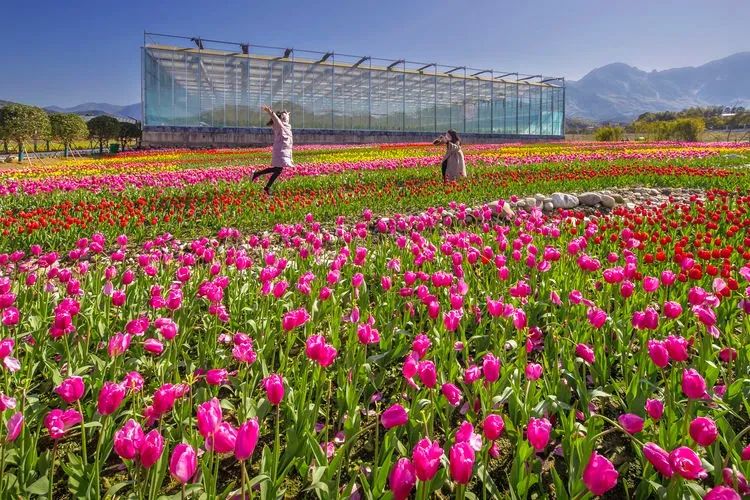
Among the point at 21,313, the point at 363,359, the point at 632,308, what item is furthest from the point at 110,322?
the point at 632,308

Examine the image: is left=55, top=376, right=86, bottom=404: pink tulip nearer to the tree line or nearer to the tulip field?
the tulip field

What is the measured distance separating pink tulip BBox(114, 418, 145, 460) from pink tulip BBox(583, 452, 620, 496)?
1.12 m

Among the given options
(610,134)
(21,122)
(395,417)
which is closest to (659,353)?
(395,417)

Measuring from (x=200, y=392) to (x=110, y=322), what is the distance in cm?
135

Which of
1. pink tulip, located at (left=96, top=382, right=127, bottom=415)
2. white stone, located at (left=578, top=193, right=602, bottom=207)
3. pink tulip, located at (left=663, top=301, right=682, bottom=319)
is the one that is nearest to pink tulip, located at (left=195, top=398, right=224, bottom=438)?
pink tulip, located at (left=96, top=382, right=127, bottom=415)

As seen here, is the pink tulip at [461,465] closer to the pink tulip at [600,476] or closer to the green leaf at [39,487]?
the pink tulip at [600,476]

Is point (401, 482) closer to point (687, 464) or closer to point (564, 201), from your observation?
point (687, 464)

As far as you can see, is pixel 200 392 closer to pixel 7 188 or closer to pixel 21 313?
pixel 21 313

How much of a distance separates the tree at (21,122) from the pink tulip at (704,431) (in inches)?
1637

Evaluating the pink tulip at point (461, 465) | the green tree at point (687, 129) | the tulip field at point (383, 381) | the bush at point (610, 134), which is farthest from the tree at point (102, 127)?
the green tree at point (687, 129)

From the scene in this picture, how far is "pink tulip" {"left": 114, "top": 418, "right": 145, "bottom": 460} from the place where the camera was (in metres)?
1.29

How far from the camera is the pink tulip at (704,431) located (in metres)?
1.34

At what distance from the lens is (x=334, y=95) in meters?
43.9


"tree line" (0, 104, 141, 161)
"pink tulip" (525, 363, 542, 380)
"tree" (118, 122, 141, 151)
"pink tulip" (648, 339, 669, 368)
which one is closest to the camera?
"pink tulip" (648, 339, 669, 368)
